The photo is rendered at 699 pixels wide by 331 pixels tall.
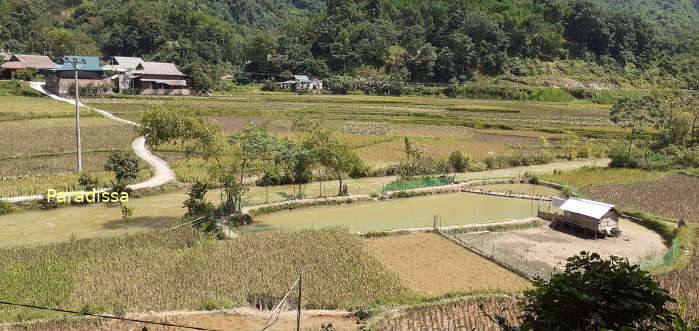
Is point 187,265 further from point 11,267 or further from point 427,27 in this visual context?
point 427,27

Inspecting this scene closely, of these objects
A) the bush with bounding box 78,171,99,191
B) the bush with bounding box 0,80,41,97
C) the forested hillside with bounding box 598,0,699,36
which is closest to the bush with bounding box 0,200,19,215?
the bush with bounding box 78,171,99,191

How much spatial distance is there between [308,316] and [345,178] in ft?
56.3

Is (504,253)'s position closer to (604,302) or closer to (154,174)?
(604,302)

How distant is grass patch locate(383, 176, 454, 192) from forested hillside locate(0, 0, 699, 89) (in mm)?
54497

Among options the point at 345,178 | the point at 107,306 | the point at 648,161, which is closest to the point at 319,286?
the point at 107,306

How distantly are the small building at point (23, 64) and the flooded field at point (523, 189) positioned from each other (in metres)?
60.2

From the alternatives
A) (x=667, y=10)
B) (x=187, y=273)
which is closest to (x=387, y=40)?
(x=187, y=273)

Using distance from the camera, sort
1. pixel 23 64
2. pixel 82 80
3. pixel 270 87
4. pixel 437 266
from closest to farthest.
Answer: pixel 437 266, pixel 82 80, pixel 23 64, pixel 270 87

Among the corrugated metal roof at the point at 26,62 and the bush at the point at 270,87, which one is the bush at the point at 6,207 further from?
the bush at the point at 270,87

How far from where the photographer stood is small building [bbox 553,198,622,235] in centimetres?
1959

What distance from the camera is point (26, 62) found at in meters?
67.7

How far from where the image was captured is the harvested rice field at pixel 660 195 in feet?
77.5

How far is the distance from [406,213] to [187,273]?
35.5 ft

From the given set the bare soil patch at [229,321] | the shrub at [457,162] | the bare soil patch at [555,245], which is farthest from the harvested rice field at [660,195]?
the bare soil patch at [229,321]
